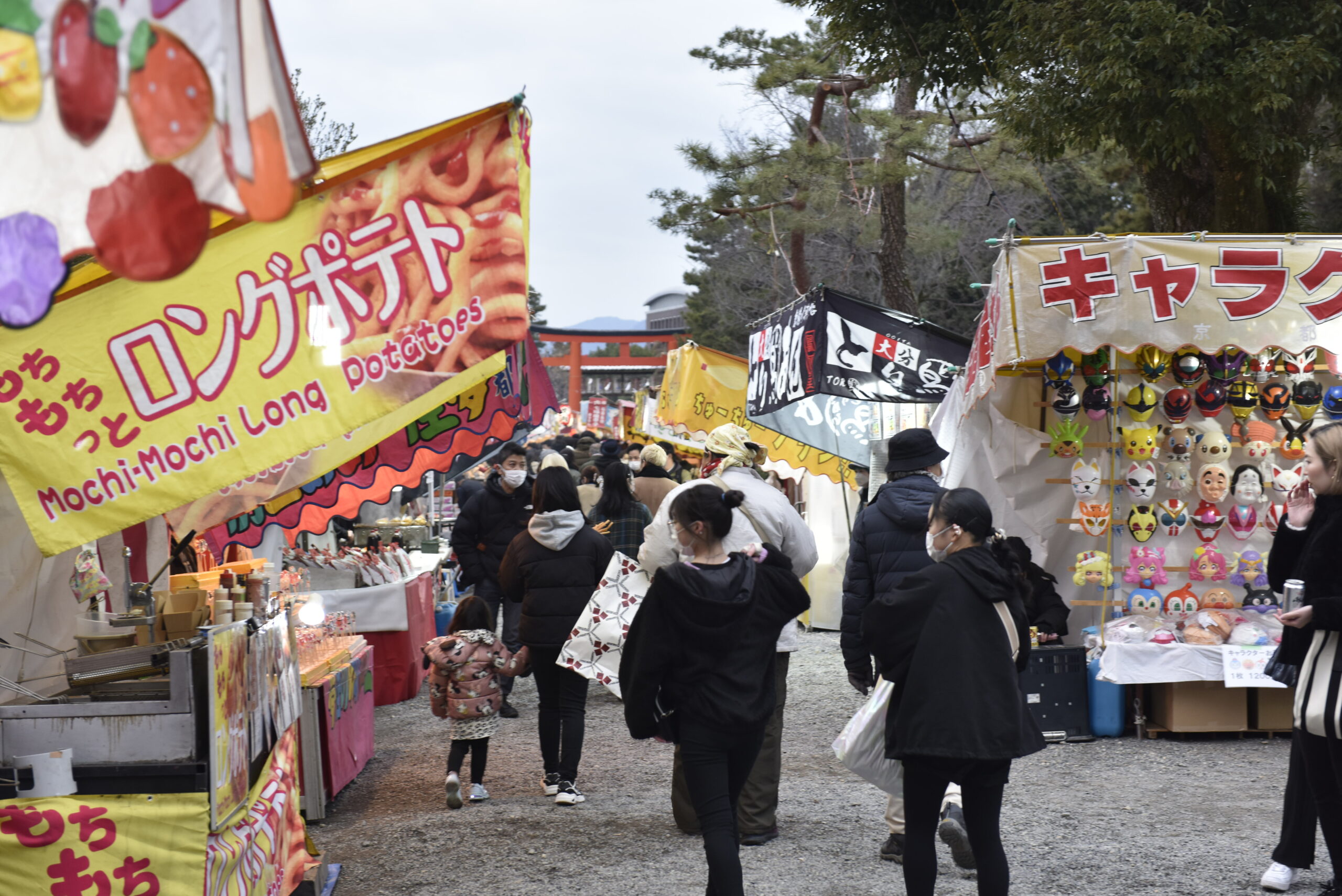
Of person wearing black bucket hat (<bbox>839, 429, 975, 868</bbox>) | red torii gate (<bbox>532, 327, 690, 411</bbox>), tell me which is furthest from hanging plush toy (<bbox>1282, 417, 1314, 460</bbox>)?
red torii gate (<bbox>532, 327, 690, 411</bbox>)

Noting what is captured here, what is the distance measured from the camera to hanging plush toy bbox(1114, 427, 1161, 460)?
25.3 ft

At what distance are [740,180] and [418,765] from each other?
11.7m

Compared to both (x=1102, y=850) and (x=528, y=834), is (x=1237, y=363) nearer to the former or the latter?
(x=1102, y=850)

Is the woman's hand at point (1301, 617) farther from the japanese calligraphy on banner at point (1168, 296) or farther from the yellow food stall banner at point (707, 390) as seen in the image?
the yellow food stall banner at point (707, 390)

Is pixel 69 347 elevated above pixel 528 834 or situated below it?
above

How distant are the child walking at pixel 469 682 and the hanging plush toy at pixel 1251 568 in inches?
192

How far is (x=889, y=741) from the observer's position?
13.2ft

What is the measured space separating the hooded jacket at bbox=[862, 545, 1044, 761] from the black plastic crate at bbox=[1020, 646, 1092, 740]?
3.95 metres

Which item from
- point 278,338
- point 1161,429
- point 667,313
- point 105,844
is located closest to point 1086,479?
point 1161,429

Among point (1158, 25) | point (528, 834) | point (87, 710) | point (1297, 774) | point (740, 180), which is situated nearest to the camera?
point (87, 710)

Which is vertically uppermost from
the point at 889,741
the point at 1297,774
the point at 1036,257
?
the point at 1036,257

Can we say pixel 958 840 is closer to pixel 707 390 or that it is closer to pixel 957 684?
pixel 957 684

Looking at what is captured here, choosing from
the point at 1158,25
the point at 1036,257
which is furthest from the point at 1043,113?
the point at 1036,257

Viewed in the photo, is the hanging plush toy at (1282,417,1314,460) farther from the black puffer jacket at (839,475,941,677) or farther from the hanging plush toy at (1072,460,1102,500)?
the black puffer jacket at (839,475,941,677)
